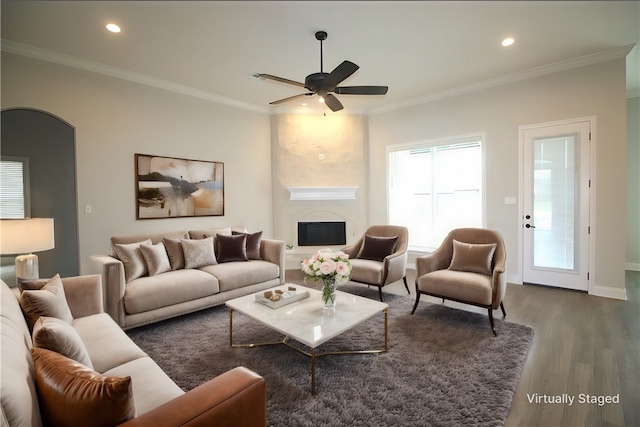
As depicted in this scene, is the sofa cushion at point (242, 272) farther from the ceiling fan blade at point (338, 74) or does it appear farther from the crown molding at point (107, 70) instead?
the crown molding at point (107, 70)

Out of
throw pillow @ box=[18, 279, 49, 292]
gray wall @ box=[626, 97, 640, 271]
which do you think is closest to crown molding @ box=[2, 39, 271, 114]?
throw pillow @ box=[18, 279, 49, 292]

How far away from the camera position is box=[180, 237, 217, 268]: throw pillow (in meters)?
3.63

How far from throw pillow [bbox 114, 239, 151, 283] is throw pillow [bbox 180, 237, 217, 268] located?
461mm

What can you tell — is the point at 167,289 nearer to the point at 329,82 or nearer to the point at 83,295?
the point at 83,295

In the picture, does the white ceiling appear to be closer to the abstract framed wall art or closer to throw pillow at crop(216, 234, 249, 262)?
the abstract framed wall art

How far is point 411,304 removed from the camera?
362cm

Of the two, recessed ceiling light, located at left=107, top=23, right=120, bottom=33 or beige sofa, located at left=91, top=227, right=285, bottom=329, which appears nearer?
beige sofa, located at left=91, top=227, right=285, bottom=329

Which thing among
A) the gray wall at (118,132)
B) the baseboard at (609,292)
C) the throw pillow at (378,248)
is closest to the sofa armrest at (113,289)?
the gray wall at (118,132)

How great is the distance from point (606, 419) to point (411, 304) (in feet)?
6.35

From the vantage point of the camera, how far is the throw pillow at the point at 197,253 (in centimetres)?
363

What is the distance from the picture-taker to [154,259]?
3.34 meters

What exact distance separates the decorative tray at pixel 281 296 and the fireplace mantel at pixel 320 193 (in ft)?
9.71

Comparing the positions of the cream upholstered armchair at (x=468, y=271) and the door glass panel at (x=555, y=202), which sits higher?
the door glass panel at (x=555, y=202)

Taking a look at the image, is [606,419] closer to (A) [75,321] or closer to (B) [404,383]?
(B) [404,383]
